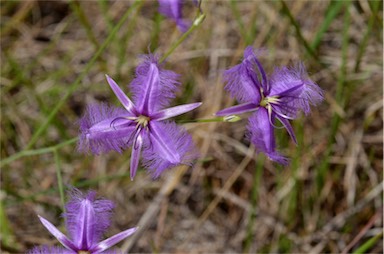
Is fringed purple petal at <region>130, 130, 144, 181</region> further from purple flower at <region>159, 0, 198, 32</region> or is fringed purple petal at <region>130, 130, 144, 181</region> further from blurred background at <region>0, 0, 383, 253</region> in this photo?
blurred background at <region>0, 0, 383, 253</region>

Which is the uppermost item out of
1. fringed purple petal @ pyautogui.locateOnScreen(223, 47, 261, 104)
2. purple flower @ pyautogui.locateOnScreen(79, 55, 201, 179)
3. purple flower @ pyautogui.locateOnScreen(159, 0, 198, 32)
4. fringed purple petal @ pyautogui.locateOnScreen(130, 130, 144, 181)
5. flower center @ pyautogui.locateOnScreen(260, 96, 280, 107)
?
Result: purple flower @ pyautogui.locateOnScreen(159, 0, 198, 32)

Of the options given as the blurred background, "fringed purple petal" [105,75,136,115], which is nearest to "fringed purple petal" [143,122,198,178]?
"fringed purple petal" [105,75,136,115]

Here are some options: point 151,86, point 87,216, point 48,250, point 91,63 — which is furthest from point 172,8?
point 48,250

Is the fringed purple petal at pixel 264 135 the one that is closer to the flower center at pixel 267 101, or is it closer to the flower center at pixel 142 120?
the flower center at pixel 267 101

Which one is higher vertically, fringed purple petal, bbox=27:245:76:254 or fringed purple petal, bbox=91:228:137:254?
fringed purple petal, bbox=91:228:137:254

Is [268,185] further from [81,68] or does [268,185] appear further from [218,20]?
[81,68]

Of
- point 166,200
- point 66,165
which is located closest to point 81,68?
point 66,165

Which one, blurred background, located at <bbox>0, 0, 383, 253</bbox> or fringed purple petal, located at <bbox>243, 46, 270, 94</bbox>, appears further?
blurred background, located at <bbox>0, 0, 383, 253</bbox>
